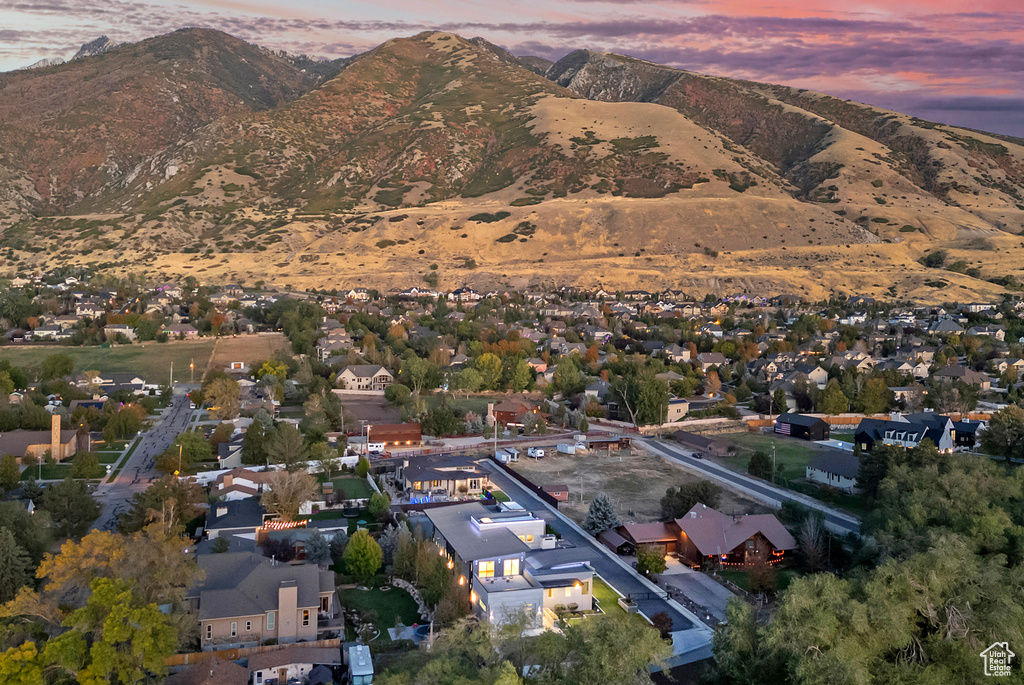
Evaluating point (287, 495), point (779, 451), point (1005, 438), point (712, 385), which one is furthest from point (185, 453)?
point (712, 385)

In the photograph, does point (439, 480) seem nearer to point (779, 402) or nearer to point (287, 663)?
point (287, 663)

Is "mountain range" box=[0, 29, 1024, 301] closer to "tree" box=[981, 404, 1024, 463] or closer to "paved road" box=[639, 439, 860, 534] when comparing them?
"paved road" box=[639, 439, 860, 534]

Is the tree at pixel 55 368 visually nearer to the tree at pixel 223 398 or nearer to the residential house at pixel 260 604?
the tree at pixel 223 398

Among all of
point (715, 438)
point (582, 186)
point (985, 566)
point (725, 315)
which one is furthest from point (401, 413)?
point (582, 186)

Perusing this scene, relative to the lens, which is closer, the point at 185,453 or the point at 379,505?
the point at 379,505

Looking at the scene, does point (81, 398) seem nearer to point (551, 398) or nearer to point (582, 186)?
point (551, 398)

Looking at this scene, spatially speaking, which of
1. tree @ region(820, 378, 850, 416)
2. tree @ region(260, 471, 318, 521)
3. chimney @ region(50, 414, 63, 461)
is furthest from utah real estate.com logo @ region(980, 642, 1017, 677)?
chimney @ region(50, 414, 63, 461)
